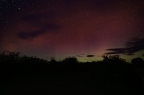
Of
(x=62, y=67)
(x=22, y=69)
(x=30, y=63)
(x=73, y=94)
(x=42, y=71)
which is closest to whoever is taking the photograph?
(x=73, y=94)

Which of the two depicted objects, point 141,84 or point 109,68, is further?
point 109,68

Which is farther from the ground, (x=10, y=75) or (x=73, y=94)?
(x=10, y=75)

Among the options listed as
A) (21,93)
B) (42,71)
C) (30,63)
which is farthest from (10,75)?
(21,93)

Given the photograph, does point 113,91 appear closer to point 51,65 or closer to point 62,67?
point 51,65

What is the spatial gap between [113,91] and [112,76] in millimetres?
4070

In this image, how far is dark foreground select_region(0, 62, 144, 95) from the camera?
11695 millimetres

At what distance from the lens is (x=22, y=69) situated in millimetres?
20812

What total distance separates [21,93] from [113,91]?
586 cm

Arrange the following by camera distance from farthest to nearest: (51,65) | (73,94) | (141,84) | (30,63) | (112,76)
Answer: (51,65) < (30,63) < (112,76) < (141,84) < (73,94)

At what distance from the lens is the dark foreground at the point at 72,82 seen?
1170 centimetres

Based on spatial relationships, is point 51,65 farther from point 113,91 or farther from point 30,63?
point 113,91

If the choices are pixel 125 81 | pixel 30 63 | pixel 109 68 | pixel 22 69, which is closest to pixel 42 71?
pixel 30 63

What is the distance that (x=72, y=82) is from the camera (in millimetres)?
16828

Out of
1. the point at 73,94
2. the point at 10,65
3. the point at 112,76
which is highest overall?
the point at 10,65
